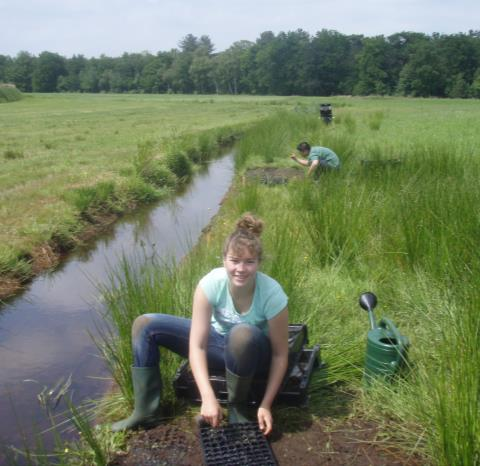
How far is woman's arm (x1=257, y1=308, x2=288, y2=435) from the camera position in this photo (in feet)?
9.38

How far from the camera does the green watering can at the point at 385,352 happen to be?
302 centimetres

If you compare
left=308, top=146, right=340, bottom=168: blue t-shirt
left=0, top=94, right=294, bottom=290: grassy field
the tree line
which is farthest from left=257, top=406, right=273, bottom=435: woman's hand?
the tree line

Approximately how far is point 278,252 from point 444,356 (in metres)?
2.01

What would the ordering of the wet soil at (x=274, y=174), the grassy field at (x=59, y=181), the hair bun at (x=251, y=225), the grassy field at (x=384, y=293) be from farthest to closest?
1. the wet soil at (x=274, y=174)
2. the grassy field at (x=59, y=181)
3. the hair bun at (x=251, y=225)
4. the grassy field at (x=384, y=293)

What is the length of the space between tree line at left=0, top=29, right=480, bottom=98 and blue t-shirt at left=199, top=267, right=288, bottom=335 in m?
73.3

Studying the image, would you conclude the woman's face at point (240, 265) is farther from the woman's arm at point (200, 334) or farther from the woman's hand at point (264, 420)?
the woman's hand at point (264, 420)

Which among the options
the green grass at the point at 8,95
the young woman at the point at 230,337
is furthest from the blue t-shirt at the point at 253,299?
the green grass at the point at 8,95

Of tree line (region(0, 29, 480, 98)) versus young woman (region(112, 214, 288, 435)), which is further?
tree line (region(0, 29, 480, 98))

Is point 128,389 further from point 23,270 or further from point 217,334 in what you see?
point 23,270

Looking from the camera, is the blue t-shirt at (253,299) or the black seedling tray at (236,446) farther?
the blue t-shirt at (253,299)

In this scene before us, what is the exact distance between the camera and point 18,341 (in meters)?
4.95

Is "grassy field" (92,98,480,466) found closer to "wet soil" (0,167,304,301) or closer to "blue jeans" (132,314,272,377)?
"blue jeans" (132,314,272,377)

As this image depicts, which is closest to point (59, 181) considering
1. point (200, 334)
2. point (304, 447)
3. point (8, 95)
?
point (200, 334)

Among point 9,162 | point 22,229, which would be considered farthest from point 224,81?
point 22,229
